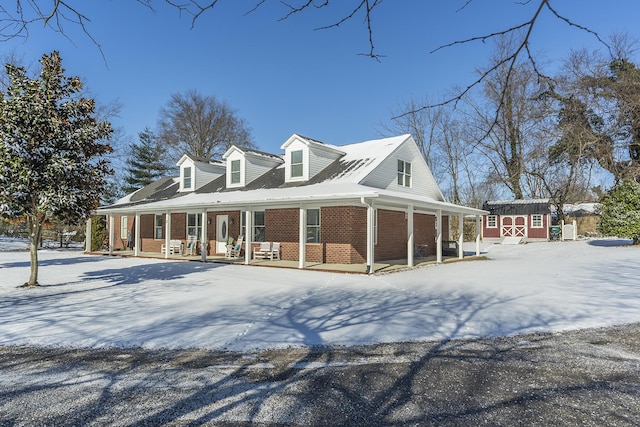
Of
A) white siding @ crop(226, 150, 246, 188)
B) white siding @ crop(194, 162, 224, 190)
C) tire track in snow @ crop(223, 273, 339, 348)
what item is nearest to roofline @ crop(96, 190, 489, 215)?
tire track in snow @ crop(223, 273, 339, 348)

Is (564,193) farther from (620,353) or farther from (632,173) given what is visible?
(620,353)

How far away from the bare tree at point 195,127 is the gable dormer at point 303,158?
82.0 ft

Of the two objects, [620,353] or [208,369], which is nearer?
[208,369]

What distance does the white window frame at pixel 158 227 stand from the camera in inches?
869

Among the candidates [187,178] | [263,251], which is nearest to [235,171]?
[187,178]

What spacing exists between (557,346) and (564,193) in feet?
115

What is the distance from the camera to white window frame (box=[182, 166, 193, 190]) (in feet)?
74.0

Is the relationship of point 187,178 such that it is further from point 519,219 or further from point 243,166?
point 519,219

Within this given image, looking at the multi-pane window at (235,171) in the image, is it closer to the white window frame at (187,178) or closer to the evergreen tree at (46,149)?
the white window frame at (187,178)

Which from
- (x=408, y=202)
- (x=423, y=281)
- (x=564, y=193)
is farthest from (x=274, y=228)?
(x=564, y=193)

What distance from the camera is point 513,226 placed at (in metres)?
34.2

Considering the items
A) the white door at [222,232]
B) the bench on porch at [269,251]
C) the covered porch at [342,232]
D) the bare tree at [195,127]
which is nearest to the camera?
the covered porch at [342,232]

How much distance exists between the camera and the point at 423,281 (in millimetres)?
11344

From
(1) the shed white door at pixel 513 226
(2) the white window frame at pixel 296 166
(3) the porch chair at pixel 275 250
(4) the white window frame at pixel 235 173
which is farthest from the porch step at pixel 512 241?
(4) the white window frame at pixel 235 173
